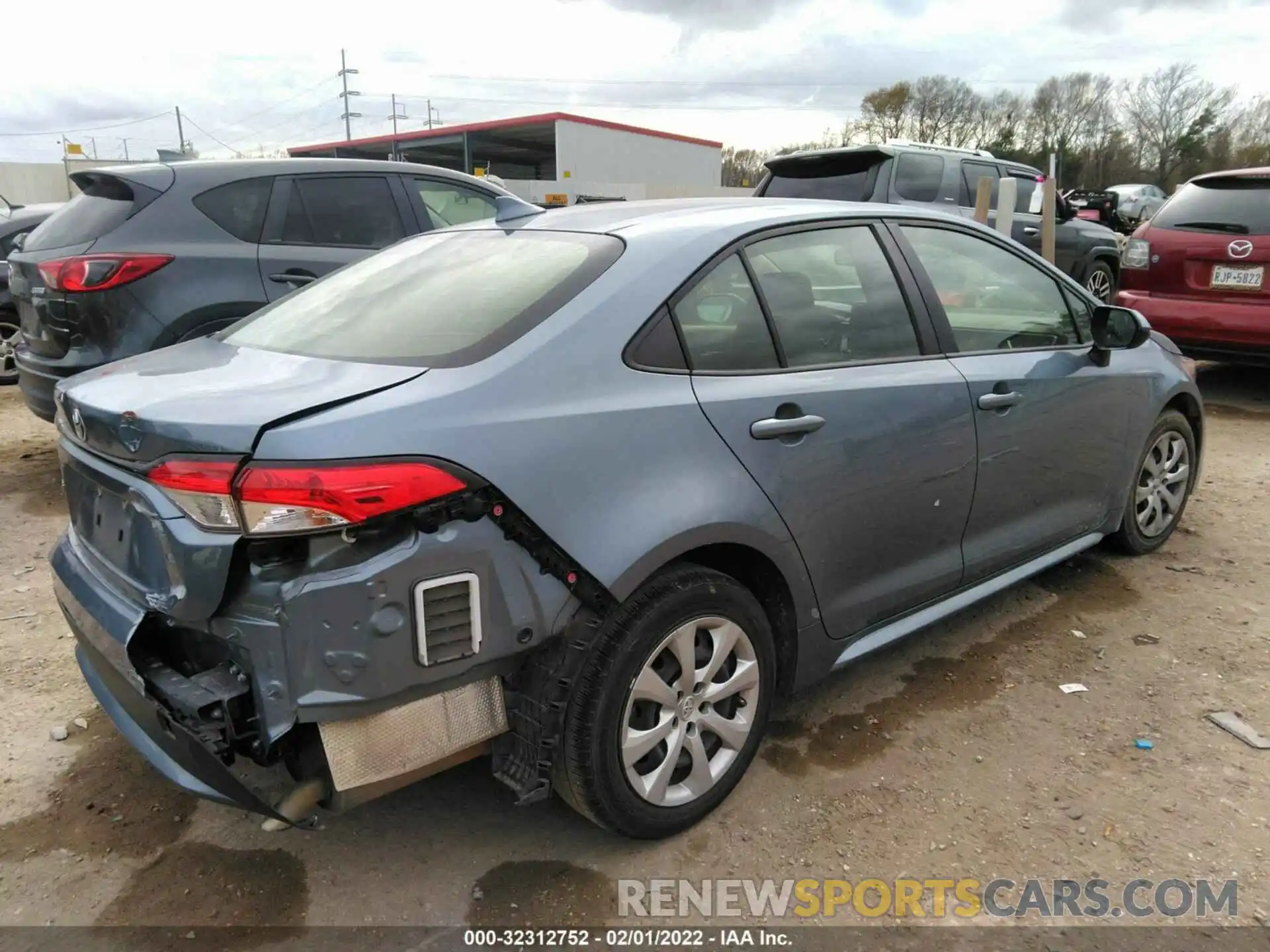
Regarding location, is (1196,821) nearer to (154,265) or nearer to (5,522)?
(154,265)

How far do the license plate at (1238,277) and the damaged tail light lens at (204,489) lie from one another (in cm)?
725

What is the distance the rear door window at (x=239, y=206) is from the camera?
489 centimetres

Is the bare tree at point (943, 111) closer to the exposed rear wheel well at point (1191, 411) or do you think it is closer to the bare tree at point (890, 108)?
the bare tree at point (890, 108)

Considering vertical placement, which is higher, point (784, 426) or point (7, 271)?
point (784, 426)

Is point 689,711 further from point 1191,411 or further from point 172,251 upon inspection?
point 172,251

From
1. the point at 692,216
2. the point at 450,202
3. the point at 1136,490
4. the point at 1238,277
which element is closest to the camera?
the point at 692,216

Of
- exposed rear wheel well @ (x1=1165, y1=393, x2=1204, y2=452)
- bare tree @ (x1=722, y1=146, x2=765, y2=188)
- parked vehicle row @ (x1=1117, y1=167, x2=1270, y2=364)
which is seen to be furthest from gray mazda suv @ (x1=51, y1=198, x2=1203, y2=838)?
bare tree @ (x1=722, y1=146, x2=765, y2=188)

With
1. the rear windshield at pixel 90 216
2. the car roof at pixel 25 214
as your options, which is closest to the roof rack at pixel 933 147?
the rear windshield at pixel 90 216

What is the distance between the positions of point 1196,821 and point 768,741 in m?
1.20

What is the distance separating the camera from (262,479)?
1.80 metres

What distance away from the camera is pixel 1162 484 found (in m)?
4.23

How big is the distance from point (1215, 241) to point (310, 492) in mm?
7227

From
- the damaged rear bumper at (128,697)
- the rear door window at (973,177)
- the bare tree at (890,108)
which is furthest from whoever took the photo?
the bare tree at (890,108)

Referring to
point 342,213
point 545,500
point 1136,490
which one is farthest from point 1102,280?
point 545,500
